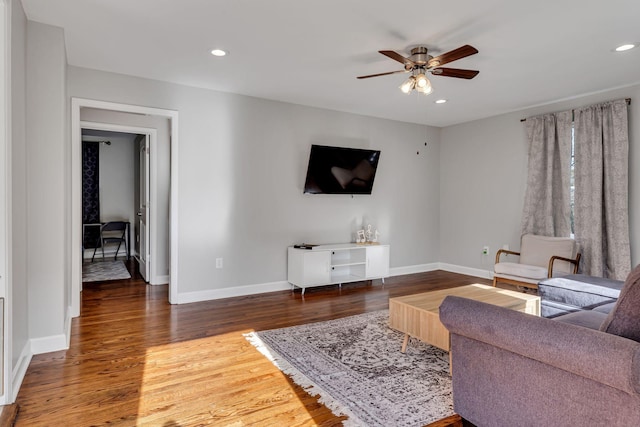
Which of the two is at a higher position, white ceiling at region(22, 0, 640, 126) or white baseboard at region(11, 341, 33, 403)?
white ceiling at region(22, 0, 640, 126)

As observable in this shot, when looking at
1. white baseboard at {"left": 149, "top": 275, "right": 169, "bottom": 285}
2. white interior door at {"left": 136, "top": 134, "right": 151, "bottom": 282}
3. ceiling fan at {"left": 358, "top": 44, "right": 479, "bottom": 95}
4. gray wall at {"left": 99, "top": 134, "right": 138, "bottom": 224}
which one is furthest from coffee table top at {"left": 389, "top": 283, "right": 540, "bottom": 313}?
gray wall at {"left": 99, "top": 134, "right": 138, "bottom": 224}

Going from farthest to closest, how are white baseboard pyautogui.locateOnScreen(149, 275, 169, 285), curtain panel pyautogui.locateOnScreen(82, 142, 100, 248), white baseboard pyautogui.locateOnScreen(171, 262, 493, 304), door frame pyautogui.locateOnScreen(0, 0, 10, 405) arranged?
curtain panel pyautogui.locateOnScreen(82, 142, 100, 248) → white baseboard pyautogui.locateOnScreen(149, 275, 169, 285) → white baseboard pyautogui.locateOnScreen(171, 262, 493, 304) → door frame pyautogui.locateOnScreen(0, 0, 10, 405)

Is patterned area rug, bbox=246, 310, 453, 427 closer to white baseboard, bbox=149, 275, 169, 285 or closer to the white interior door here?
white baseboard, bbox=149, 275, 169, 285

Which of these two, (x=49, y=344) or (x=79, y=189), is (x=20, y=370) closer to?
(x=49, y=344)

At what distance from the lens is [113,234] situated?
7.76m

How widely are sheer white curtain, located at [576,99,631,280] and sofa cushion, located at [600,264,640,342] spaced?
3454 mm

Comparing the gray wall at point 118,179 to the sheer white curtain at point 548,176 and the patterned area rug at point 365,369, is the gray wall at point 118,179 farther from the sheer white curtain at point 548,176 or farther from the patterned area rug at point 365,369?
the sheer white curtain at point 548,176

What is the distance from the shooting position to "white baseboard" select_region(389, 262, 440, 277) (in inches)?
241

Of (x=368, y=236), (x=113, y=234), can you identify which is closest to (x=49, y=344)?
(x=368, y=236)

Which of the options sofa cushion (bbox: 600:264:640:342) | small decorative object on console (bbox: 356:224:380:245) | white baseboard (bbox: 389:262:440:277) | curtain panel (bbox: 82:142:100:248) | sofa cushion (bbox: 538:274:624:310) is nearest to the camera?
sofa cushion (bbox: 600:264:640:342)

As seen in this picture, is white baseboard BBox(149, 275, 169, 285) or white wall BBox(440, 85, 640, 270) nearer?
white baseboard BBox(149, 275, 169, 285)

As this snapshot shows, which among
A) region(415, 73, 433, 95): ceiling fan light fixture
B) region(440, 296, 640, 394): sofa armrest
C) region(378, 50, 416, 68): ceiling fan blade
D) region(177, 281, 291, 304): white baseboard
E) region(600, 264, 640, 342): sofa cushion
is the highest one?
region(378, 50, 416, 68): ceiling fan blade

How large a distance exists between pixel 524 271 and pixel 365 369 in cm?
283

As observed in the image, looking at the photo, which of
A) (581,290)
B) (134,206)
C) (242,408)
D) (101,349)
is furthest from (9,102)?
(134,206)
